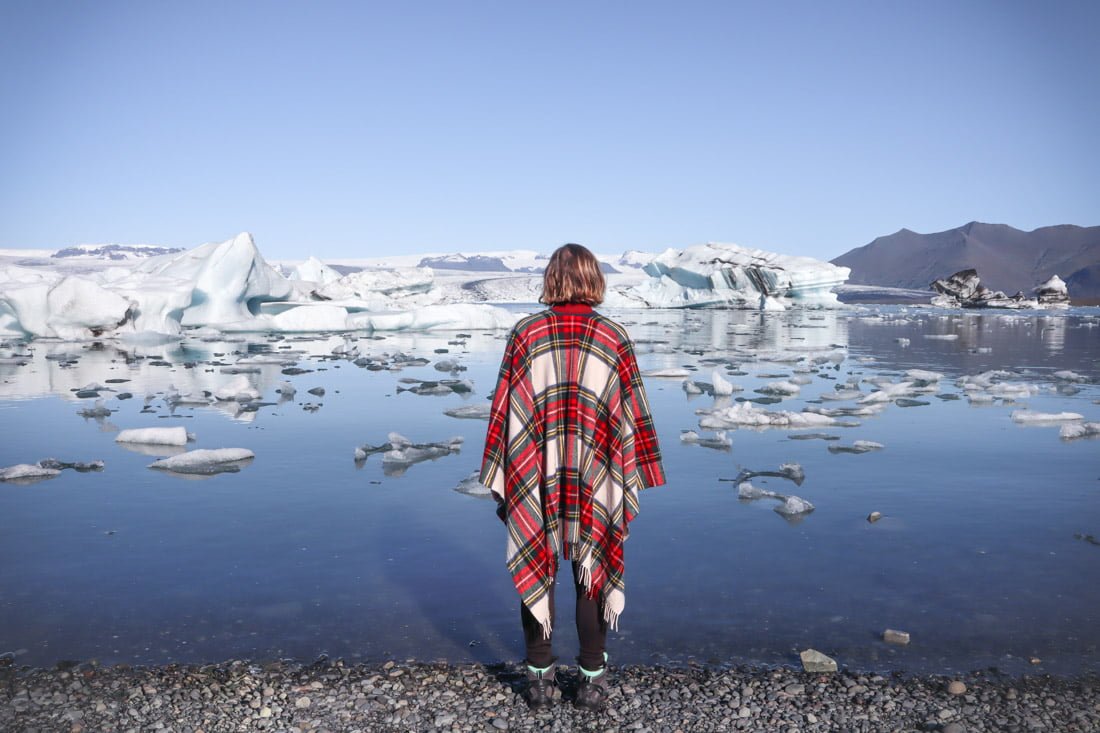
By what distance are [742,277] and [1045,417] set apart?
44776 millimetres

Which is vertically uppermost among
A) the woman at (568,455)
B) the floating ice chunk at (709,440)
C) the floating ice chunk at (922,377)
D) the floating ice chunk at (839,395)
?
the woman at (568,455)

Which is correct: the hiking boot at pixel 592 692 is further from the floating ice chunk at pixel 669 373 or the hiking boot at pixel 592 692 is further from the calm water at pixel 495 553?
the floating ice chunk at pixel 669 373

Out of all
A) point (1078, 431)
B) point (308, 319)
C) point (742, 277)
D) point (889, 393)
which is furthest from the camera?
point (742, 277)

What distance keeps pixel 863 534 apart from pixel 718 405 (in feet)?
17.2

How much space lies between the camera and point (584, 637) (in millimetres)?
2932

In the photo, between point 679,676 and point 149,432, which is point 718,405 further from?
point 679,676

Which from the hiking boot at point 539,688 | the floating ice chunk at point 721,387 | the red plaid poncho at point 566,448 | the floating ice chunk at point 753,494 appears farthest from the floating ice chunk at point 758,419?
the hiking boot at point 539,688

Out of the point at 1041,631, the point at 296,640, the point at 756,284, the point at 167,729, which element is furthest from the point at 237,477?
the point at 756,284

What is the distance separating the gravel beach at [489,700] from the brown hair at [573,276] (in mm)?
1480

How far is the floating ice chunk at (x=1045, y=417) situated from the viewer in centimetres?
887

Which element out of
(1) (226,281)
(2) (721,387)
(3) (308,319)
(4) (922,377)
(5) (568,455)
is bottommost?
(4) (922,377)

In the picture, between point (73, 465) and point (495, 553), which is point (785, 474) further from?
point (73, 465)

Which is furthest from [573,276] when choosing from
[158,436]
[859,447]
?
[158,436]

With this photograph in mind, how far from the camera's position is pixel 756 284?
53.2 metres
